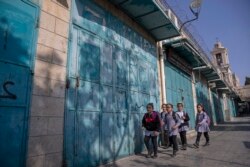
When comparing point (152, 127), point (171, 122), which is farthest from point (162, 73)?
point (152, 127)

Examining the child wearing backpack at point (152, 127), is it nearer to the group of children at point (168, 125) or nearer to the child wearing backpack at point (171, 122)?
the group of children at point (168, 125)

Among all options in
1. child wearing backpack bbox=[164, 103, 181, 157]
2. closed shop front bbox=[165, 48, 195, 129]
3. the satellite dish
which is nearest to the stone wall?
child wearing backpack bbox=[164, 103, 181, 157]

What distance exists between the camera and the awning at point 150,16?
24.5 feet

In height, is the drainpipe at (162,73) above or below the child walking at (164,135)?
above

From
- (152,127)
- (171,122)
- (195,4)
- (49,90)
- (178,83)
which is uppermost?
(195,4)

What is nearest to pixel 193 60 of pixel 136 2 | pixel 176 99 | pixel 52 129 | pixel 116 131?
pixel 176 99

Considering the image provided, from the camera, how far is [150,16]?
8375mm

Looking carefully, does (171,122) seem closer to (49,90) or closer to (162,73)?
(162,73)

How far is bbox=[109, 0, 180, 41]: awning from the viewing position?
24.5 feet

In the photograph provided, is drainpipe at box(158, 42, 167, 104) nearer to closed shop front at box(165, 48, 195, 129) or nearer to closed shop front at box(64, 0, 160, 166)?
closed shop front at box(165, 48, 195, 129)

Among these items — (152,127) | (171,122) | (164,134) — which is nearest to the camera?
(152,127)

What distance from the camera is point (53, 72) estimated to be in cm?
462

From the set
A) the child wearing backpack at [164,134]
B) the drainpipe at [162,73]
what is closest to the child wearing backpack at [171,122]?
the child wearing backpack at [164,134]

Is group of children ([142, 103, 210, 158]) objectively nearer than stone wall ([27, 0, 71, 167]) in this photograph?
No
